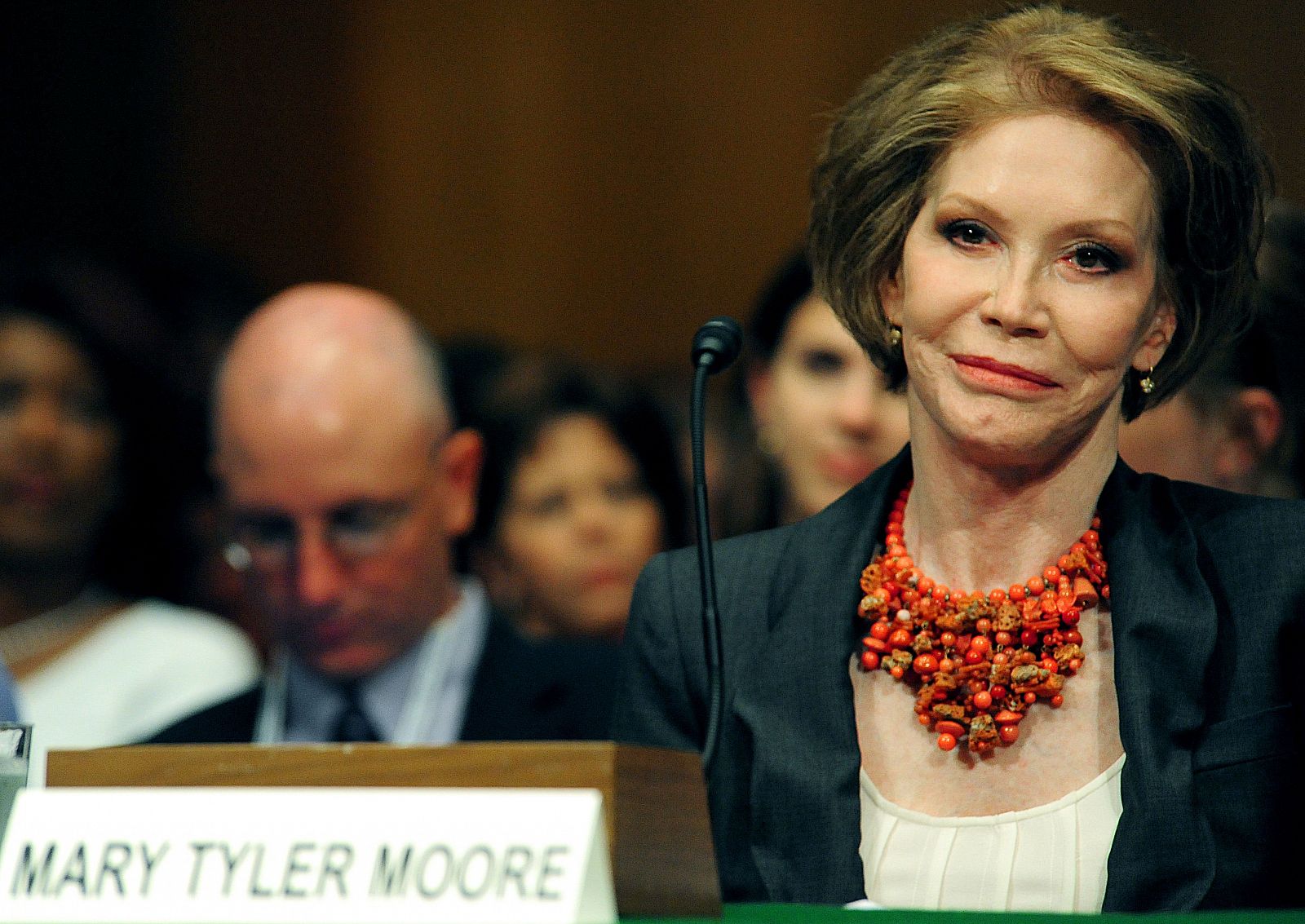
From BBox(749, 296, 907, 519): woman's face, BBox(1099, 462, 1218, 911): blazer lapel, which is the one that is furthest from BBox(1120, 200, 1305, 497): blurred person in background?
BBox(1099, 462, 1218, 911): blazer lapel

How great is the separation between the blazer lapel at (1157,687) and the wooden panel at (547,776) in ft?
1.55

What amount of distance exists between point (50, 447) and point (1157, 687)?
263cm

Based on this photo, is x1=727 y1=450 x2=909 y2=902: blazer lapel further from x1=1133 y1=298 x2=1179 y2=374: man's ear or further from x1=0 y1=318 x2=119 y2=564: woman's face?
x1=0 y1=318 x2=119 y2=564: woman's face

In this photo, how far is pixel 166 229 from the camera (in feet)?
18.3

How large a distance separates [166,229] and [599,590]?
249 centimetres

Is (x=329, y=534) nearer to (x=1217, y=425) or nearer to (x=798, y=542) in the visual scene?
(x=798, y=542)

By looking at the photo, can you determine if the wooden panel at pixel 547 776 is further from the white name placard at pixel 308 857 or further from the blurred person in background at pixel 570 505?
the blurred person in background at pixel 570 505

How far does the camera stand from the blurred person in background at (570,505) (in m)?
3.76

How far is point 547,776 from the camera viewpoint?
55.3 inches

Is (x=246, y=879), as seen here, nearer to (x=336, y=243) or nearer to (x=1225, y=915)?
(x=1225, y=915)

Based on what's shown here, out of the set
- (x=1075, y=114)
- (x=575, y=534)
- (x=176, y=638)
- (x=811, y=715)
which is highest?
(x=1075, y=114)

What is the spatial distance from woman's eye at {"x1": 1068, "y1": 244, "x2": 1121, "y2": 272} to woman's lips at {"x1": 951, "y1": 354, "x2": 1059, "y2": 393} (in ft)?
0.41

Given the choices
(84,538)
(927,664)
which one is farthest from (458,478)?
(927,664)

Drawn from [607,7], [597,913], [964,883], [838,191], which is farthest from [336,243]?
[597,913]
